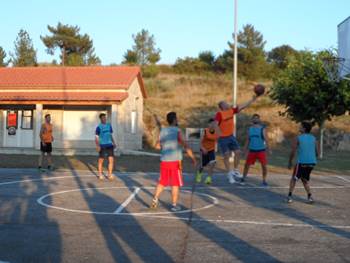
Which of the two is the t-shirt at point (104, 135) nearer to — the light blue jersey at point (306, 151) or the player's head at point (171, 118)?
the player's head at point (171, 118)

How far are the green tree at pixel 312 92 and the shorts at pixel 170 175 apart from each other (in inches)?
719

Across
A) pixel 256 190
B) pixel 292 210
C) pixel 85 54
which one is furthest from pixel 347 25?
pixel 85 54

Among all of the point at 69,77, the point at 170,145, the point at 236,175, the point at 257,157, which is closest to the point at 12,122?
the point at 69,77

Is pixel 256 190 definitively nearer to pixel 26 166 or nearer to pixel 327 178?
pixel 327 178

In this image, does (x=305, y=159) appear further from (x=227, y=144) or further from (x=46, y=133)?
(x=46, y=133)

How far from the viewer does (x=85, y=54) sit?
63625 millimetres

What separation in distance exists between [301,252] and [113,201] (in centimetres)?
545

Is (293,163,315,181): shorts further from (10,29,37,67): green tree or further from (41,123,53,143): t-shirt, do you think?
(10,29,37,67): green tree

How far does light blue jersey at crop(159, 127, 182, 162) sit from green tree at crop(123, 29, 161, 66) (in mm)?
58134

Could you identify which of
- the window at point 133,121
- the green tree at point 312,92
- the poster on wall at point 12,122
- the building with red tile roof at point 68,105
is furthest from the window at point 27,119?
the green tree at point 312,92

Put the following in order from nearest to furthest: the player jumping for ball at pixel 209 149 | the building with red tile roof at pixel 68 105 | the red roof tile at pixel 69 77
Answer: the player jumping for ball at pixel 209 149
the building with red tile roof at pixel 68 105
the red roof tile at pixel 69 77

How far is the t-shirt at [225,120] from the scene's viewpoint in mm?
15125

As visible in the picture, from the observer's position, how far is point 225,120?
15.2 meters

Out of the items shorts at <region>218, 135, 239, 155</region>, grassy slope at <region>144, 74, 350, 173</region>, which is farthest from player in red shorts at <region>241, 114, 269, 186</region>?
grassy slope at <region>144, 74, 350, 173</region>
